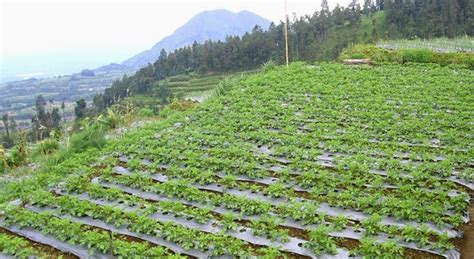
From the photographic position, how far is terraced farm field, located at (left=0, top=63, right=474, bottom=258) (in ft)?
15.3

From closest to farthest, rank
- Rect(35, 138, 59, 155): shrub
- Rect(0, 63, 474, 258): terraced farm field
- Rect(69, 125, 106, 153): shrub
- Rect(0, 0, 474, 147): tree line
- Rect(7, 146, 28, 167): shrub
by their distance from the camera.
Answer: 1. Rect(0, 63, 474, 258): terraced farm field
2. Rect(69, 125, 106, 153): shrub
3. Rect(7, 146, 28, 167): shrub
4. Rect(35, 138, 59, 155): shrub
5. Rect(0, 0, 474, 147): tree line

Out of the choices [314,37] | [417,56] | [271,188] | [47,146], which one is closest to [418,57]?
[417,56]

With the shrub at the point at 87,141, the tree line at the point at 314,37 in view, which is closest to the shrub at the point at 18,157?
the shrub at the point at 87,141

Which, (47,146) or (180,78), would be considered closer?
(47,146)

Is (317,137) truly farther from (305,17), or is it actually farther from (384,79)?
(305,17)

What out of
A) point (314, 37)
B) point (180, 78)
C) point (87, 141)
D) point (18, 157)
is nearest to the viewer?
point (87, 141)

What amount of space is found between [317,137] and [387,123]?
151 centimetres

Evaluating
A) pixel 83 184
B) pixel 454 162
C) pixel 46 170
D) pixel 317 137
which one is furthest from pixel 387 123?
pixel 46 170

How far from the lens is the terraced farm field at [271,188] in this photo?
466 cm

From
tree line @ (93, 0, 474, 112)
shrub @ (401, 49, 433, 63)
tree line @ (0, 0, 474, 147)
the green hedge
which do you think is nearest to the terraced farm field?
the green hedge

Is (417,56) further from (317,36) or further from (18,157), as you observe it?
(317,36)

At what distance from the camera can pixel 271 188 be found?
577cm

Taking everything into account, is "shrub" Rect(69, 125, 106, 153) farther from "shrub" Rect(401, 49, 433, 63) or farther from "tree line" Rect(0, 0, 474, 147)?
"tree line" Rect(0, 0, 474, 147)

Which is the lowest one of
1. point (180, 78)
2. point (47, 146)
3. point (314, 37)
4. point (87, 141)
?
point (180, 78)
